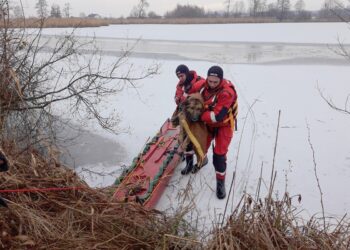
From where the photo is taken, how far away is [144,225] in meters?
3.27

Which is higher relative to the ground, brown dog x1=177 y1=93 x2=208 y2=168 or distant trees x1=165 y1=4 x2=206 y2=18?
distant trees x1=165 y1=4 x2=206 y2=18

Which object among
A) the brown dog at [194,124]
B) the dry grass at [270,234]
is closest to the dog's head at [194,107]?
the brown dog at [194,124]

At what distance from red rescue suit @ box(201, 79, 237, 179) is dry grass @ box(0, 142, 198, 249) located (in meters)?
1.28

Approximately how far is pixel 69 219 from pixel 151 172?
6.04 feet

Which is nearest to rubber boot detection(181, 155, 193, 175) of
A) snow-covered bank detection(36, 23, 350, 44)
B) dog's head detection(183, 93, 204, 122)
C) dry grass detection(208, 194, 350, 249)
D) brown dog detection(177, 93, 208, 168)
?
brown dog detection(177, 93, 208, 168)

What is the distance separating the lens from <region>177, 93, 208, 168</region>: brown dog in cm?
450

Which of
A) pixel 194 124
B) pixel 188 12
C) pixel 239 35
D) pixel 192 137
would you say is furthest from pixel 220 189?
pixel 188 12

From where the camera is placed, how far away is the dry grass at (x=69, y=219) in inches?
111

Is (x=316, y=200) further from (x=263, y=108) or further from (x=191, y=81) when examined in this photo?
(x=263, y=108)

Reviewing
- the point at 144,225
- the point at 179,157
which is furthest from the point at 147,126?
the point at 144,225

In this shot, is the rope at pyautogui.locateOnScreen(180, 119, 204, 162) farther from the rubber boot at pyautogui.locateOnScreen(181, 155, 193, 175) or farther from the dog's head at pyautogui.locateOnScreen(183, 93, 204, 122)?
the rubber boot at pyautogui.locateOnScreen(181, 155, 193, 175)

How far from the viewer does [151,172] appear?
4871 millimetres

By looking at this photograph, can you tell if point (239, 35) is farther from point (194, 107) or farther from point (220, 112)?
point (220, 112)

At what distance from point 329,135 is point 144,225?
4.72 metres
